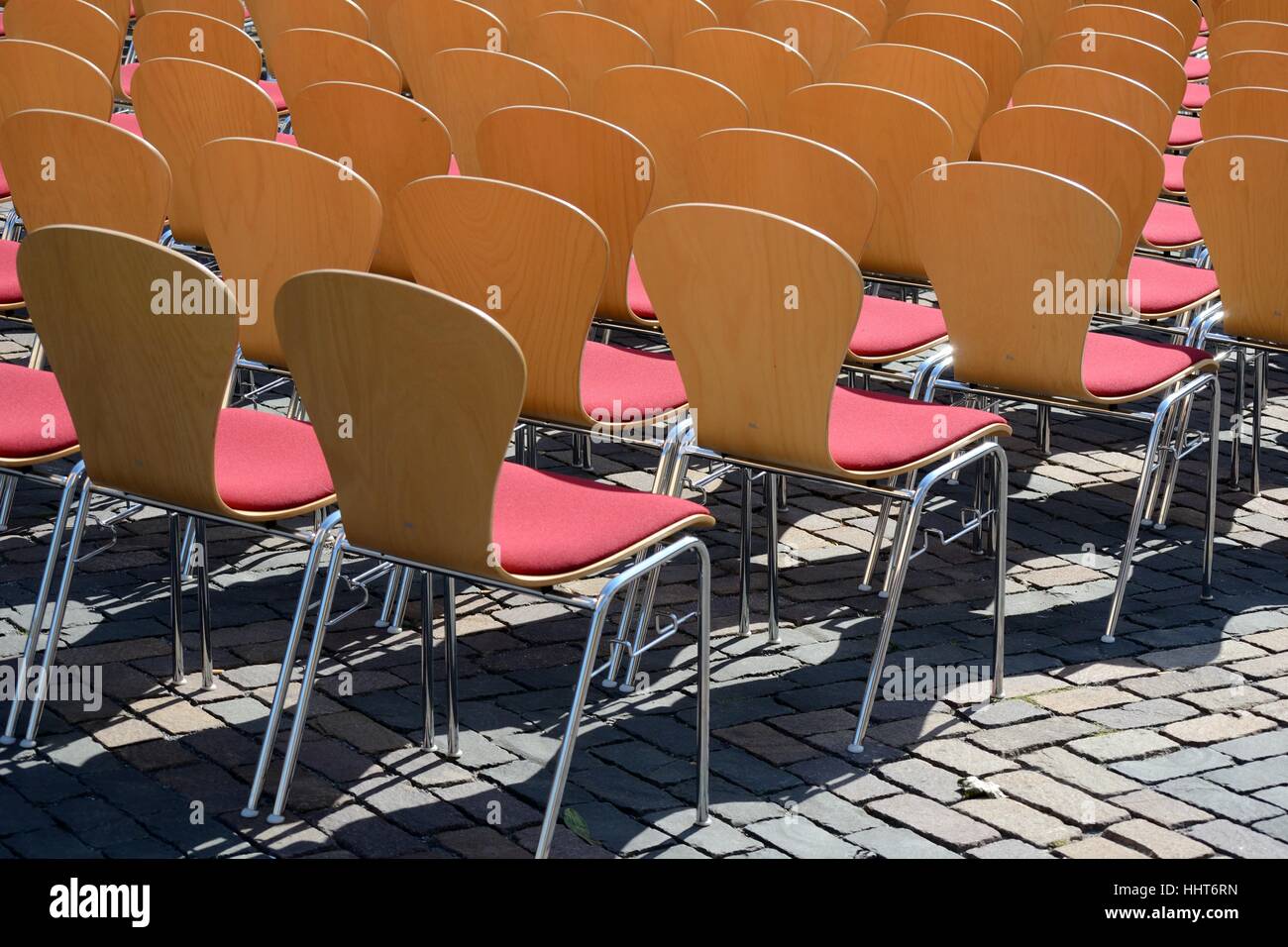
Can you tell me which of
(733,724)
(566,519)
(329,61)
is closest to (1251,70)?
(329,61)

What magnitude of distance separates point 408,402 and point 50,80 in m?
3.73

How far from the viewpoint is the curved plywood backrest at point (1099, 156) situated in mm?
5398

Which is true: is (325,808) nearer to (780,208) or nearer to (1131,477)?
(780,208)

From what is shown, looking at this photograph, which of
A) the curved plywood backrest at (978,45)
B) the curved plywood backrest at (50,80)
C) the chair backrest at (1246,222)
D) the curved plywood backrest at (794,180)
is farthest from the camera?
the curved plywood backrest at (978,45)

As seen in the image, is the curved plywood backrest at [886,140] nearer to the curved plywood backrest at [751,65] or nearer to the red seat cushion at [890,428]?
the curved plywood backrest at [751,65]

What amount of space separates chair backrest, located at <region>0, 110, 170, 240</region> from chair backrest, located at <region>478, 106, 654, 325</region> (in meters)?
1.02

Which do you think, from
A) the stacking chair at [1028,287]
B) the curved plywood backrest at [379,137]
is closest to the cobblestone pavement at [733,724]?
the stacking chair at [1028,287]

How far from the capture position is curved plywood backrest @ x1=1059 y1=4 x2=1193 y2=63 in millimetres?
8578

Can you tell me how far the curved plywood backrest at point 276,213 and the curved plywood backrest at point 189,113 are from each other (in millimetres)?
1267

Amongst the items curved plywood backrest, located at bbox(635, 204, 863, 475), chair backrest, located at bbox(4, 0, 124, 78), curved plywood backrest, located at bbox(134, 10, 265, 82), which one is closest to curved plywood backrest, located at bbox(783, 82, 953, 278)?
curved plywood backrest, located at bbox(635, 204, 863, 475)

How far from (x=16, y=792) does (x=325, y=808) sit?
676 mm

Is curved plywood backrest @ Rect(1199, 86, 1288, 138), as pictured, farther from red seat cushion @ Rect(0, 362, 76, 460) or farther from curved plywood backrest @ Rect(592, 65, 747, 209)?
red seat cushion @ Rect(0, 362, 76, 460)

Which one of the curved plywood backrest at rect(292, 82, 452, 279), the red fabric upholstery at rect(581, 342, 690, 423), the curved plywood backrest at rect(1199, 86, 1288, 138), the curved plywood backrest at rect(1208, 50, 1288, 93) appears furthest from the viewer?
the curved plywood backrest at rect(1208, 50, 1288, 93)
